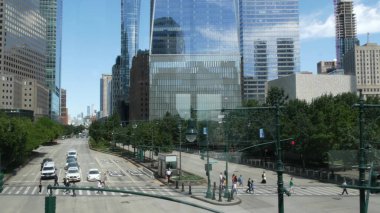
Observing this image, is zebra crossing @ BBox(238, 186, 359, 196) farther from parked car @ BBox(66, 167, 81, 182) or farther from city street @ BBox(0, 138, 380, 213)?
parked car @ BBox(66, 167, 81, 182)

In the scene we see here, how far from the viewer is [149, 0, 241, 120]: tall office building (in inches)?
6531

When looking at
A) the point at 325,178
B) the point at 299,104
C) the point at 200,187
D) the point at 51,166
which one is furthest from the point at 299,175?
the point at 51,166

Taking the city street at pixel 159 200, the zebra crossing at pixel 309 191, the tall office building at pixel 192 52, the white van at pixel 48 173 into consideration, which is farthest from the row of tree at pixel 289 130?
the tall office building at pixel 192 52

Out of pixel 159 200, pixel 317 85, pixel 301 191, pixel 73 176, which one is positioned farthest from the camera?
pixel 317 85

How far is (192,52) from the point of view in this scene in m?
173

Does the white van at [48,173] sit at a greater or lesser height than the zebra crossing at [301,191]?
greater

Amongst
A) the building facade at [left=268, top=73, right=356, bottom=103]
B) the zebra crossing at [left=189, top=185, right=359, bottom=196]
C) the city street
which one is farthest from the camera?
the building facade at [left=268, top=73, right=356, bottom=103]

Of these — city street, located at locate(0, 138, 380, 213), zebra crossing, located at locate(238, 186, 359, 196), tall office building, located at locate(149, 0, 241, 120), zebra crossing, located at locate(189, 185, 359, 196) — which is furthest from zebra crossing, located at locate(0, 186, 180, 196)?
tall office building, located at locate(149, 0, 241, 120)

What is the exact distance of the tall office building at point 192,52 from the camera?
166 m

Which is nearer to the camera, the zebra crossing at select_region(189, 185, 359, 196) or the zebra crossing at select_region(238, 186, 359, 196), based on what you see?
the zebra crossing at select_region(189, 185, 359, 196)

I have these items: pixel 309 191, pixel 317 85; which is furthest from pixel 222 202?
pixel 317 85

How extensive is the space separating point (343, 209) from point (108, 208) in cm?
1858

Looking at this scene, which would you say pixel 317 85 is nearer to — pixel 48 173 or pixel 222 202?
pixel 48 173

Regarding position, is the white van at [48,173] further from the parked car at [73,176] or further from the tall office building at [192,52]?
the tall office building at [192,52]
